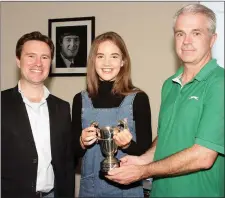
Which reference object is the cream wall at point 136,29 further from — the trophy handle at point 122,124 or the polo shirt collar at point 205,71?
the polo shirt collar at point 205,71

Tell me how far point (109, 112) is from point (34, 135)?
1.65ft

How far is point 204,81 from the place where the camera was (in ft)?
5.66

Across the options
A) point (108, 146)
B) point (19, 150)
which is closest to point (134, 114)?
point (108, 146)

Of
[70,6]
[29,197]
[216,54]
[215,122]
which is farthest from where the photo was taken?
[70,6]

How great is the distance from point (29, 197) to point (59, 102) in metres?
0.66

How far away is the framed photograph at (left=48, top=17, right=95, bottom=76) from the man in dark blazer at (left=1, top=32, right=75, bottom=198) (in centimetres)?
107

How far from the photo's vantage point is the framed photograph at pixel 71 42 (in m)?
3.28

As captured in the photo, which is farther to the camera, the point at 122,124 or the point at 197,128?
the point at 122,124

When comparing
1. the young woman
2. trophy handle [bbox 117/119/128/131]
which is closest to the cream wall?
the young woman

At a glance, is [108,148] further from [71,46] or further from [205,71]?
[71,46]

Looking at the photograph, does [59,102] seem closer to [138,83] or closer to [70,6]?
[138,83]

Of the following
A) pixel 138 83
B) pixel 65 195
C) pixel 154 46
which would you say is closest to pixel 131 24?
pixel 154 46

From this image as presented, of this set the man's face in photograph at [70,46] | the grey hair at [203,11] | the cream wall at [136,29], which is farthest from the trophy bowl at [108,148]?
the man's face in photograph at [70,46]

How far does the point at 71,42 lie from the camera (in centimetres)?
334
